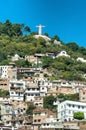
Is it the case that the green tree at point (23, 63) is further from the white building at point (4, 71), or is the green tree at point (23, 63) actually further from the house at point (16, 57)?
the white building at point (4, 71)

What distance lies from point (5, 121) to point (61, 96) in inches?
370

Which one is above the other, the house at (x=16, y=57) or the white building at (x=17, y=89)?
the house at (x=16, y=57)

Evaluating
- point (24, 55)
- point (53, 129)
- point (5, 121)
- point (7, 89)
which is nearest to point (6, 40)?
point (24, 55)

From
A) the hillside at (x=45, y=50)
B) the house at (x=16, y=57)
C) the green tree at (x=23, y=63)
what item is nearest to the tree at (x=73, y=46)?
the hillside at (x=45, y=50)

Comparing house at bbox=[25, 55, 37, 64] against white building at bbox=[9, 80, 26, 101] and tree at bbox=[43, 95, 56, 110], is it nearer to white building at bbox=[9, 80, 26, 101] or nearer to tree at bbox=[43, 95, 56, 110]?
white building at bbox=[9, 80, 26, 101]

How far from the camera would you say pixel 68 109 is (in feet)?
179

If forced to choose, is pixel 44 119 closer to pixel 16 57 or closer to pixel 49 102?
pixel 49 102

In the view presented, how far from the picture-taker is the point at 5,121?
54094mm

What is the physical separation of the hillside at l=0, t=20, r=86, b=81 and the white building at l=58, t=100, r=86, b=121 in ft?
45.1

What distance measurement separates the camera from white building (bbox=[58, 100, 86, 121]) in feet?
178

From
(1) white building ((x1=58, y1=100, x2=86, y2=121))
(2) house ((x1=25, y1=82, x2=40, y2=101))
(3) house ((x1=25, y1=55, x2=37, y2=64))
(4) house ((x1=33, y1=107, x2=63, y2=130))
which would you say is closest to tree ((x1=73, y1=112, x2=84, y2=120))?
(1) white building ((x1=58, y1=100, x2=86, y2=121))

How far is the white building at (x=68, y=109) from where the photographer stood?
54.3 m

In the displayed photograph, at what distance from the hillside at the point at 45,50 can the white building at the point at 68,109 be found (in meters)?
13.7

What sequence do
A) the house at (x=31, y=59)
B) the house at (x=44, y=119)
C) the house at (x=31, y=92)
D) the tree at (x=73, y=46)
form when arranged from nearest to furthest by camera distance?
the house at (x=44, y=119) → the house at (x=31, y=92) → the house at (x=31, y=59) → the tree at (x=73, y=46)
